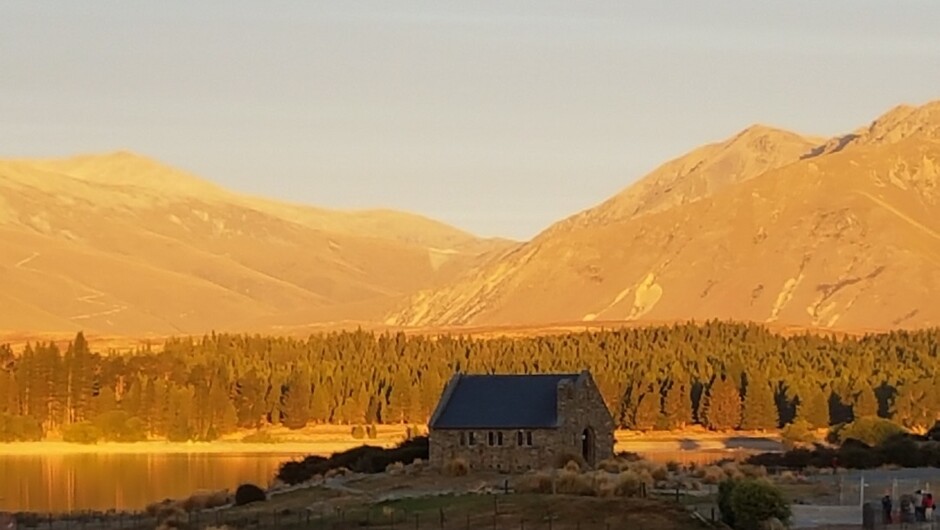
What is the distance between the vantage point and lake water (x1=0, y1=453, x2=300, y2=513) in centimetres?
9281

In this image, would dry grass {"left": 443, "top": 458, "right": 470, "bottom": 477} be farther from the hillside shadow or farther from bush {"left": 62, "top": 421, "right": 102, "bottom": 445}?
bush {"left": 62, "top": 421, "right": 102, "bottom": 445}

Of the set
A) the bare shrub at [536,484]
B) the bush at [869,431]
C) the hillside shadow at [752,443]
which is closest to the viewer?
the bare shrub at [536,484]

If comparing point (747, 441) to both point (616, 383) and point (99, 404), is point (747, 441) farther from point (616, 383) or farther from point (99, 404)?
point (99, 404)

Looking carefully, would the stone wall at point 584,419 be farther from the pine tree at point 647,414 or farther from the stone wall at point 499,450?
the pine tree at point 647,414

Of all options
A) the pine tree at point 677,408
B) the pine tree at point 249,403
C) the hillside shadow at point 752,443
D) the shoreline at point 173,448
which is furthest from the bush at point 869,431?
the pine tree at point 249,403

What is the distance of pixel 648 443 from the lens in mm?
144750

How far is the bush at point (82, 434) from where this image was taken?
5955 inches

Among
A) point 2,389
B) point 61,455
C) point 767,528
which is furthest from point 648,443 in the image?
point 767,528

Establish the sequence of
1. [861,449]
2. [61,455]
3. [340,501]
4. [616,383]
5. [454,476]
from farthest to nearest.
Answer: [616,383] < [61,455] < [861,449] < [454,476] < [340,501]

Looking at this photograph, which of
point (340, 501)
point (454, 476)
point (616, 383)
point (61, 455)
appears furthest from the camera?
point (616, 383)

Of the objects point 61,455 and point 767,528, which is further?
point 61,455

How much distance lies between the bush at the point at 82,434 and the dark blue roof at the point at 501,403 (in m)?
70.2

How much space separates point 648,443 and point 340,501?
7548cm

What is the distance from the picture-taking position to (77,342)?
167750 mm
